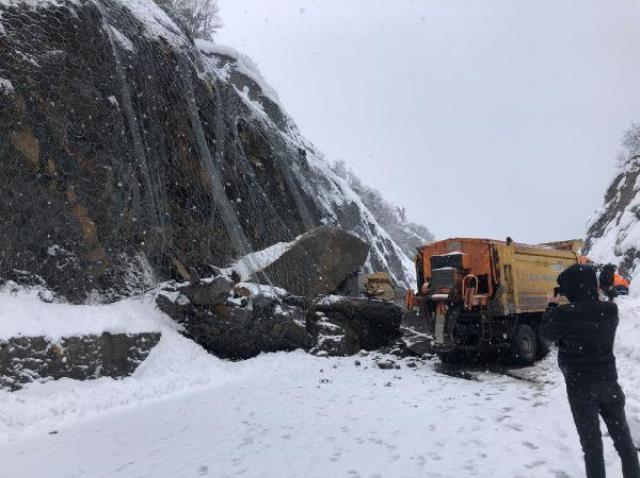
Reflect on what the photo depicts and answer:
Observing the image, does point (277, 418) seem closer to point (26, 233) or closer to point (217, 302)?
point (217, 302)

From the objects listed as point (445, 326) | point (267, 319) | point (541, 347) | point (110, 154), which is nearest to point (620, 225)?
point (541, 347)

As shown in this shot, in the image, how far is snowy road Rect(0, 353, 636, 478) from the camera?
4273 millimetres

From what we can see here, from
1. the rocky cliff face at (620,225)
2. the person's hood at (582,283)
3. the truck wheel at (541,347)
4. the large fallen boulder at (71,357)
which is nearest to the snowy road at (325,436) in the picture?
the large fallen boulder at (71,357)

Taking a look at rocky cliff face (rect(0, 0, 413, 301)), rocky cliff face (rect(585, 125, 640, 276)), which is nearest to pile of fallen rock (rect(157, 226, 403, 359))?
rocky cliff face (rect(0, 0, 413, 301))

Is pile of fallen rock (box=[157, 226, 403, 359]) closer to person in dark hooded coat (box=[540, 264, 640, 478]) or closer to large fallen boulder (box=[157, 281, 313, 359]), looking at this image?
large fallen boulder (box=[157, 281, 313, 359])

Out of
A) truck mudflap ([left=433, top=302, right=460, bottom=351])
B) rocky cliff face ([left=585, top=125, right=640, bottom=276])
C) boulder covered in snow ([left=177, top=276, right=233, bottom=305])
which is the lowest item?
truck mudflap ([left=433, top=302, right=460, bottom=351])

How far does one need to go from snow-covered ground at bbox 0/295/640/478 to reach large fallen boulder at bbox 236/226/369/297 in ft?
13.2

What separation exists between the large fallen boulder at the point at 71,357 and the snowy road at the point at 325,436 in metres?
1.36

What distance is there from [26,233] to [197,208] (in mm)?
3837

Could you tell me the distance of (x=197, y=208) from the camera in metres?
11.5

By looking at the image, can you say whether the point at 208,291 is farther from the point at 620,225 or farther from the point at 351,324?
the point at 620,225

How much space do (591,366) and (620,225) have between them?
86.8ft

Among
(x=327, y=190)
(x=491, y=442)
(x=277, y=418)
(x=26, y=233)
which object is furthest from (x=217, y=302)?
(x=327, y=190)

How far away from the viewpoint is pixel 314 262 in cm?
1362
